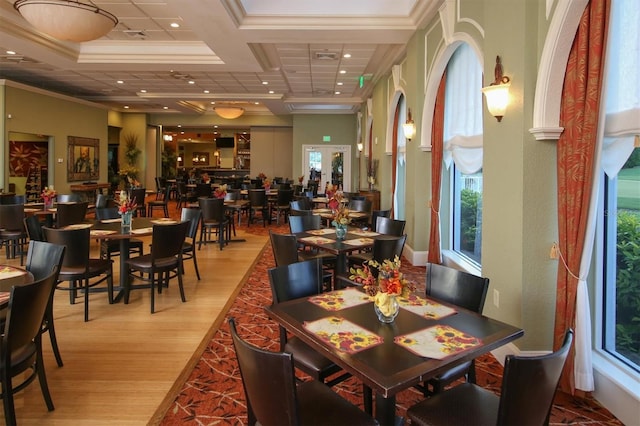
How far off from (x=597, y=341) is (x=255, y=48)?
647 cm

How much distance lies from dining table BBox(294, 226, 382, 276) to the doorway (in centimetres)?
1078

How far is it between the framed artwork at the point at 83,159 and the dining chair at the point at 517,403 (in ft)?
42.6

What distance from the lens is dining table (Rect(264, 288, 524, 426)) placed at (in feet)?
5.39

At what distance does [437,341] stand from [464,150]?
12.1ft

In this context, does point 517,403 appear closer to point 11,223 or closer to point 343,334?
point 343,334

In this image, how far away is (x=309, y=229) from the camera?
525cm

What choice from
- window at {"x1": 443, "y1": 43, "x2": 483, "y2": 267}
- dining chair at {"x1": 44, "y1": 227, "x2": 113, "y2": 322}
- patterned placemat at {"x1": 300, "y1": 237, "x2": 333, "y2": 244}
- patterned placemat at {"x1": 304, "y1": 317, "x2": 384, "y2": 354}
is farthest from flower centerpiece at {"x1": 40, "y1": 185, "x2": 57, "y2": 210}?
patterned placemat at {"x1": 304, "y1": 317, "x2": 384, "y2": 354}

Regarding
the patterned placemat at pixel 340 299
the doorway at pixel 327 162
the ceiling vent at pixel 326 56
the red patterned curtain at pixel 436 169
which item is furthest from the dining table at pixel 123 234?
the doorway at pixel 327 162

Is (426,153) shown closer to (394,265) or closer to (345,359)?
(394,265)

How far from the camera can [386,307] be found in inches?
82.9

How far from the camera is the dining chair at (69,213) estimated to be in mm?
5848

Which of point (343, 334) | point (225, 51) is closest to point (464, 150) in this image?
point (343, 334)

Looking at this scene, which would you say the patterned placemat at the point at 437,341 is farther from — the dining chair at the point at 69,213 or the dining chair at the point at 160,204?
the dining chair at the point at 160,204

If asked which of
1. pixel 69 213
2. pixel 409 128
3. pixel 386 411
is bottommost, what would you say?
pixel 386 411
